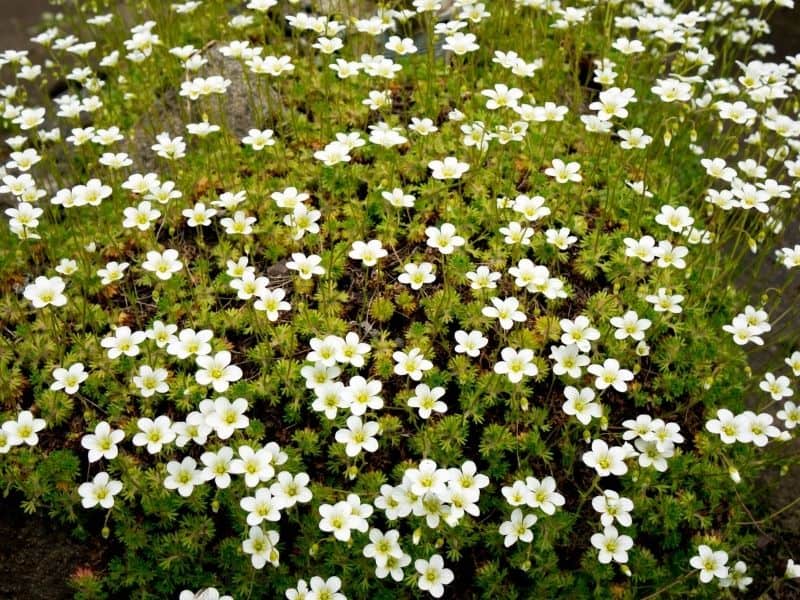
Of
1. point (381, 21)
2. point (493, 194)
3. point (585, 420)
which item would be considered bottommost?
point (585, 420)

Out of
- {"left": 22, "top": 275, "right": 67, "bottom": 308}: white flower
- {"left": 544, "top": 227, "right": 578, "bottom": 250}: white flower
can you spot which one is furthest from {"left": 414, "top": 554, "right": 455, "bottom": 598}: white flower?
{"left": 22, "top": 275, "right": 67, "bottom": 308}: white flower

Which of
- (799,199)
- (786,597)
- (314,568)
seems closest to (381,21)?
(799,199)

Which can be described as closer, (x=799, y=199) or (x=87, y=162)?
(x=799, y=199)

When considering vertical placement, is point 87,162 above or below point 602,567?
above

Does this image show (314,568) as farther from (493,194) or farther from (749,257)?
(749,257)

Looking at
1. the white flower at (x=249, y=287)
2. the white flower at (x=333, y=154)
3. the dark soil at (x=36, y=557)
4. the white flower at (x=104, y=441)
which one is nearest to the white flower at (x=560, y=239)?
the white flower at (x=333, y=154)

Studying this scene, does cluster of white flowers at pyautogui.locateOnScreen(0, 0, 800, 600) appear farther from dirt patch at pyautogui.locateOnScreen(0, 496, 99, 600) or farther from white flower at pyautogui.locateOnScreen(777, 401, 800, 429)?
dirt patch at pyautogui.locateOnScreen(0, 496, 99, 600)

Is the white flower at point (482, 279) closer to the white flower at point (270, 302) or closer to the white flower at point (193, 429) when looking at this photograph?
the white flower at point (270, 302)

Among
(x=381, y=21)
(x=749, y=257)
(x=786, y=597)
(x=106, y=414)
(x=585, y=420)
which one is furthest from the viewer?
(x=749, y=257)
